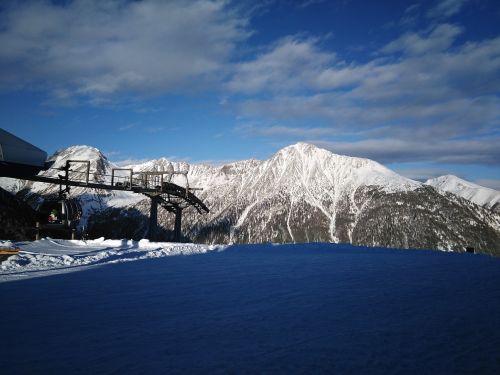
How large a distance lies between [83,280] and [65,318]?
5.01m

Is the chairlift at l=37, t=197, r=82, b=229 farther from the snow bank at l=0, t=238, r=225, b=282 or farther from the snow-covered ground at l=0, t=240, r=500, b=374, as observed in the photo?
the snow-covered ground at l=0, t=240, r=500, b=374

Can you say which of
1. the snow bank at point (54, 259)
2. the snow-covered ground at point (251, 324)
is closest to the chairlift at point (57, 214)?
the snow bank at point (54, 259)

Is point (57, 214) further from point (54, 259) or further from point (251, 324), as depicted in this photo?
point (251, 324)

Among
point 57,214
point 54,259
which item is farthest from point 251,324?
point 57,214

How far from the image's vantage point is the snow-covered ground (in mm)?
5762

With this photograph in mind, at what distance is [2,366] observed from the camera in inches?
221

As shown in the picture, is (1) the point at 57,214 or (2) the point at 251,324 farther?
(1) the point at 57,214

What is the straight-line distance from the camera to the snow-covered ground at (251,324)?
18.9ft

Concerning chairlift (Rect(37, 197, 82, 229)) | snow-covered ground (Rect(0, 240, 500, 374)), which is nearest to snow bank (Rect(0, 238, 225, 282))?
snow-covered ground (Rect(0, 240, 500, 374))

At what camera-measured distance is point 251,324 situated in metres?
7.81

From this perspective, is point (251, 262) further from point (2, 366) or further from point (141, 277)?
point (2, 366)

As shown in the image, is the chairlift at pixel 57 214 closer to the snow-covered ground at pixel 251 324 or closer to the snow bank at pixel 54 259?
the snow bank at pixel 54 259

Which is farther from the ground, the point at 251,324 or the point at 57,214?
the point at 57,214

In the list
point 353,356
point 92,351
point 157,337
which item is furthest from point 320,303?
point 92,351
